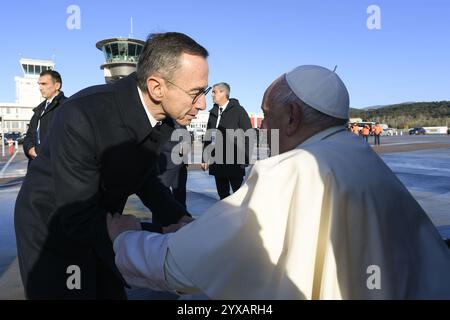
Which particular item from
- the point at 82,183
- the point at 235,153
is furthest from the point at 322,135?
the point at 235,153

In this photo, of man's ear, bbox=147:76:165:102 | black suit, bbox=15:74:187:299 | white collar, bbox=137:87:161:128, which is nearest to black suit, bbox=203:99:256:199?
black suit, bbox=15:74:187:299

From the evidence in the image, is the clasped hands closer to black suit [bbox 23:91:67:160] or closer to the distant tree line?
black suit [bbox 23:91:67:160]

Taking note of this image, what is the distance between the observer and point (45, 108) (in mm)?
6098

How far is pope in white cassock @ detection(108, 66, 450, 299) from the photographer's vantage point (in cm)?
129

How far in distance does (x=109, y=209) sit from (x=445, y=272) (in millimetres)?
1515

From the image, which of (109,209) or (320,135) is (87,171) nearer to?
(109,209)

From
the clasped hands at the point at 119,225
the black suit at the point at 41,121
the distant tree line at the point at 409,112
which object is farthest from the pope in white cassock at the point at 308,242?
the distant tree line at the point at 409,112

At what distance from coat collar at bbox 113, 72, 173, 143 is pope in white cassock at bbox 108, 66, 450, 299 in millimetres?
588

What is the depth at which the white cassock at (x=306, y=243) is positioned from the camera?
1.29m

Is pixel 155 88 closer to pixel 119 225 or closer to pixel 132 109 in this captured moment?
pixel 132 109

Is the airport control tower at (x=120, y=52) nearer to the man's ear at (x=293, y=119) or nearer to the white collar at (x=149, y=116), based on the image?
the white collar at (x=149, y=116)

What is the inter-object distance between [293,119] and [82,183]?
0.94 meters

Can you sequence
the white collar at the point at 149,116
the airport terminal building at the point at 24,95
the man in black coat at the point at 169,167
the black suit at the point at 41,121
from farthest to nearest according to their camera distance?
the airport terminal building at the point at 24,95, the black suit at the point at 41,121, the man in black coat at the point at 169,167, the white collar at the point at 149,116
